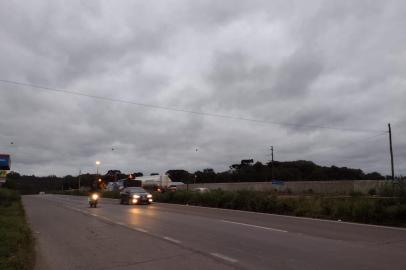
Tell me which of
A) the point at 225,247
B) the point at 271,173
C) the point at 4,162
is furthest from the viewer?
the point at 271,173

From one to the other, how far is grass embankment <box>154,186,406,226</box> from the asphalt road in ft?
6.81

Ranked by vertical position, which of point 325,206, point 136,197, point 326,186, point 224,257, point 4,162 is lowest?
point 224,257

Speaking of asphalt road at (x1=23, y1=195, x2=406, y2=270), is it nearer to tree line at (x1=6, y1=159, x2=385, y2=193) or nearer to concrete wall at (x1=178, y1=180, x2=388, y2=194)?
concrete wall at (x1=178, y1=180, x2=388, y2=194)

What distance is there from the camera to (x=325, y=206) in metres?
22.9

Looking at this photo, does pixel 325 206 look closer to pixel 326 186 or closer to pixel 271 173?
pixel 326 186

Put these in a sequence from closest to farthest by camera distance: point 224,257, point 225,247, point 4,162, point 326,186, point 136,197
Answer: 1. point 224,257
2. point 225,247
3. point 136,197
4. point 4,162
5. point 326,186

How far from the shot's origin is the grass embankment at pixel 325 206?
1888cm

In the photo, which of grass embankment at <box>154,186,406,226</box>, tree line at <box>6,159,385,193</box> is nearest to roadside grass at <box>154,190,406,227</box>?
grass embankment at <box>154,186,406,226</box>

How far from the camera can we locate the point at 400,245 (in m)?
12.2

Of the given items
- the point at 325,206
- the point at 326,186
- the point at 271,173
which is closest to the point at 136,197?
the point at 325,206

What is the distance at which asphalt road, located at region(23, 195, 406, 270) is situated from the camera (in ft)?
32.7

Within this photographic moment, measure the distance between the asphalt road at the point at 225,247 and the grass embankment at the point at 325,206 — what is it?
6.81 ft

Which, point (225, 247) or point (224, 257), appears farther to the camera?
point (225, 247)

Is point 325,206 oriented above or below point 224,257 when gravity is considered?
above
